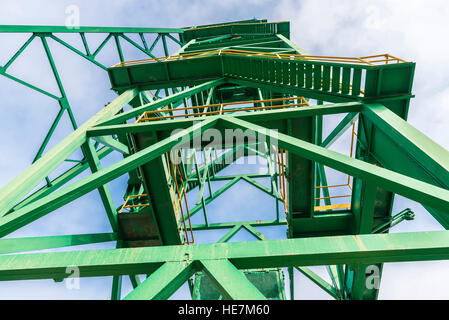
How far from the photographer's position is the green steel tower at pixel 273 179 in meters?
2.78

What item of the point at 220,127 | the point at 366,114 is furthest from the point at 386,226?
the point at 220,127

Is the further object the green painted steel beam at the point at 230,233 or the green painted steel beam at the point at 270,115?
the green painted steel beam at the point at 230,233

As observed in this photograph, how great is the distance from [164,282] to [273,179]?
9321 millimetres

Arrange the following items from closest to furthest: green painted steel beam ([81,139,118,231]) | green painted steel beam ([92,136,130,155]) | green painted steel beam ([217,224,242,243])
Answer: green painted steel beam ([81,139,118,231]), green painted steel beam ([92,136,130,155]), green painted steel beam ([217,224,242,243])

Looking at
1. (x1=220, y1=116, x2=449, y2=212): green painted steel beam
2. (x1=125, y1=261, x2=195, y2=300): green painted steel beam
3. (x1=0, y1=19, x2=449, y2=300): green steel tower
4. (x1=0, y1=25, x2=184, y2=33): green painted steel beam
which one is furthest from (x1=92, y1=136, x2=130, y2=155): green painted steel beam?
(x1=125, y1=261, x2=195, y2=300): green painted steel beam

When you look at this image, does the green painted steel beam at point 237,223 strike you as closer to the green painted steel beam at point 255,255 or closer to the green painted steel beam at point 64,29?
the green painted steel beam at point 64,29

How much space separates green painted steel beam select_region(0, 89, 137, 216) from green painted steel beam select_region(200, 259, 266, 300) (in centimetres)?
319

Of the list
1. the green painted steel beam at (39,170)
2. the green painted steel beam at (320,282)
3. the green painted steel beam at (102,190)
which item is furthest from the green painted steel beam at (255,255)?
the green painted steel beam at (320,282)

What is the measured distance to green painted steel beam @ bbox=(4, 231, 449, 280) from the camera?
8.68ft

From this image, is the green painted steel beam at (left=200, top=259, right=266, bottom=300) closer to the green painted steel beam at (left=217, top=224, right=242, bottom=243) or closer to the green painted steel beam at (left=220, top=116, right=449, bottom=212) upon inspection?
the green painted steel beam at (left=220, top=116, right=449, bottom=212)

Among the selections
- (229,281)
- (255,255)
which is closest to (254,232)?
(255,255)

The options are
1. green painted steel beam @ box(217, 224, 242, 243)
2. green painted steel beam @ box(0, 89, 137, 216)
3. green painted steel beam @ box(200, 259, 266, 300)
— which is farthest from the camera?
green painted steel beam @ box(217, 224, 242, 243)

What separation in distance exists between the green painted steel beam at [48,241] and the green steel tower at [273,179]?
0.02 meters
